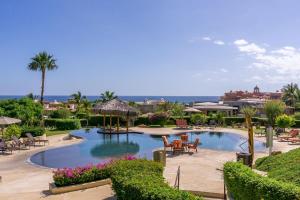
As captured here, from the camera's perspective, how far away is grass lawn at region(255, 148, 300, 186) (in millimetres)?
10384

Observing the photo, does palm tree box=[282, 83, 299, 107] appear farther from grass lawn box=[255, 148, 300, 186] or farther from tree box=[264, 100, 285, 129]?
grass lawn box=[255, 148, 300, 186]

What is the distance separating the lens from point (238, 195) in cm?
921

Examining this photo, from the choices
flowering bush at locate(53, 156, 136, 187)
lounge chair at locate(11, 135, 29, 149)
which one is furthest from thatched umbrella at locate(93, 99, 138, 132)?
flowering bush at locate(53, 156, 136, 187)

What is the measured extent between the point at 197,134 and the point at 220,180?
67.4 feet

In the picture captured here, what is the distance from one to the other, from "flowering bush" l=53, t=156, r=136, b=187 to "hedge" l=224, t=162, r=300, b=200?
15.1 feet

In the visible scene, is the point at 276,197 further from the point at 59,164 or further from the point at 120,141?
the point at 120,141

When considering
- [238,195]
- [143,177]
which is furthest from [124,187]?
[238,195]

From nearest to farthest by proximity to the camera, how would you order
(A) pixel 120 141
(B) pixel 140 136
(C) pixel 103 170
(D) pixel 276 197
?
(D) pixel 276 197 → (C) pixel 103 170 → (A) pixel 120 141 → (B) pixel 140 136

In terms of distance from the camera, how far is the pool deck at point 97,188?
1230cm

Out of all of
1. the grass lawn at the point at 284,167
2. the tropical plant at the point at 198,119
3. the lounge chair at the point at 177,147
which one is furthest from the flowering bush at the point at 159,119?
the grass lawn at the point at 284,167

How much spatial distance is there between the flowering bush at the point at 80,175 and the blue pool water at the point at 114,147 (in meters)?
5.57

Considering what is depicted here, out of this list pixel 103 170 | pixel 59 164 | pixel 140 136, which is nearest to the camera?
pixel 103 170

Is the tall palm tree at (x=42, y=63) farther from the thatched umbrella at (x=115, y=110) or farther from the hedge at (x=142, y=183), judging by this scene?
the hedge at (x=142, y=183)

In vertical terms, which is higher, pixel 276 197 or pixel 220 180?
pixel 276 197
